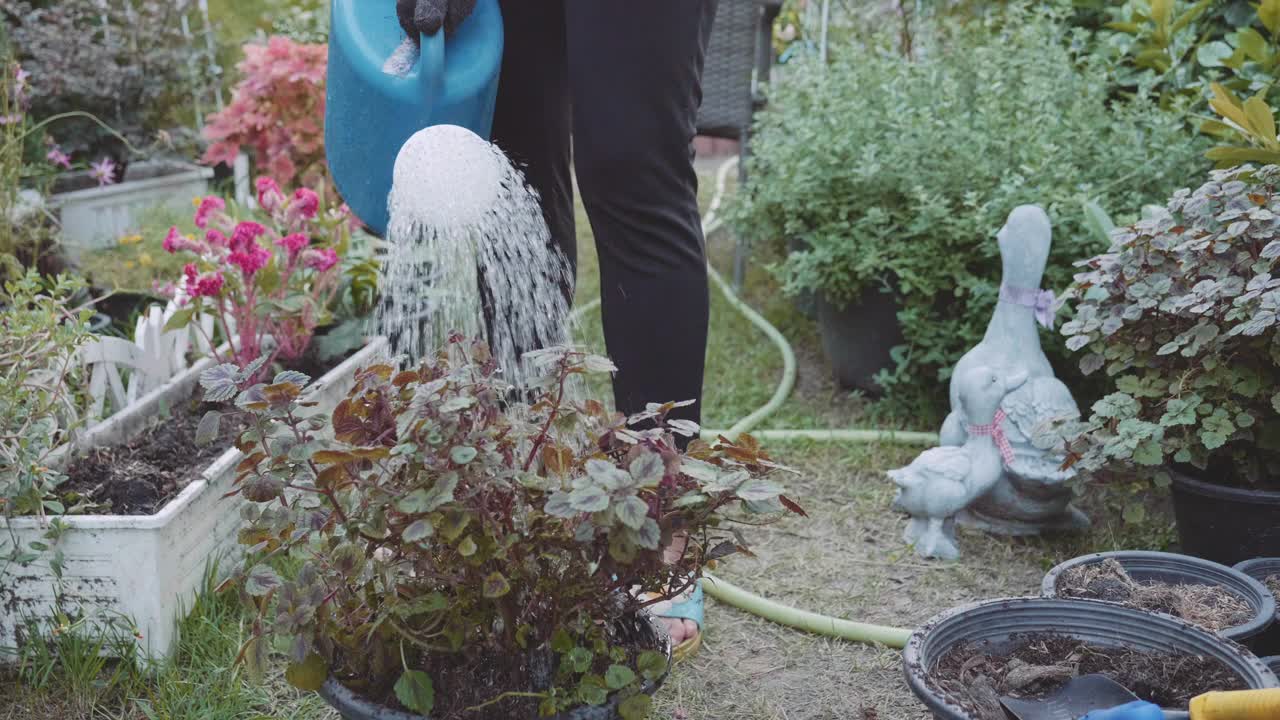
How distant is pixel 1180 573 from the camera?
5.40 ft

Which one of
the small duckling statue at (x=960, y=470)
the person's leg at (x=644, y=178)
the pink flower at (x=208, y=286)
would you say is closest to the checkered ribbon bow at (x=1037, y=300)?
the small duckling statue at (x=960, y=470)

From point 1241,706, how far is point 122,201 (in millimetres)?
3343

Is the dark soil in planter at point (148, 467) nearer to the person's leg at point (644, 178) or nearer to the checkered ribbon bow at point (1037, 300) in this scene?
the person's leg at point (644, 178)

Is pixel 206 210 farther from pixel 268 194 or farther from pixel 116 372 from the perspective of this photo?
pixel 116 372

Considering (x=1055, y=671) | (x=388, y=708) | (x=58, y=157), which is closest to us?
(x=388, y=708)

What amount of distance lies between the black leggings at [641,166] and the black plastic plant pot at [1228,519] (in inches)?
32.0

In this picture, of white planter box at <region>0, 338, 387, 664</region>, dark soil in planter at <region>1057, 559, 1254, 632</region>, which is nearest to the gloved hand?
white planter box at <region>0, 338, 387, 664</region>

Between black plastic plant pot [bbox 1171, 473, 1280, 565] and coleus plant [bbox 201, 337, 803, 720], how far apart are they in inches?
38.6

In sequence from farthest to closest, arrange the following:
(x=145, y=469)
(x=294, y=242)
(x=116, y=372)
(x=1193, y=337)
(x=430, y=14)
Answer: (x=294, y=242)
(x=116, y=372)
(x=145, y=469)
(x=1193, y=337)
(x=430, y=14)

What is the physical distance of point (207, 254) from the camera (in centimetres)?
235

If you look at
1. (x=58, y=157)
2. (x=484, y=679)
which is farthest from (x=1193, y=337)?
(x=58, y=157)

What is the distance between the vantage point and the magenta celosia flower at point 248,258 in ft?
7.16

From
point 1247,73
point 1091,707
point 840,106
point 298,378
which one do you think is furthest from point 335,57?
point 1247,73

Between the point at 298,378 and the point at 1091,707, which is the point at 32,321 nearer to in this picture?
the point at 298,378
